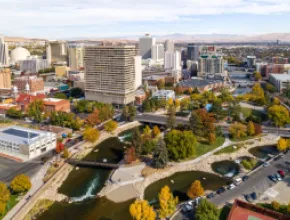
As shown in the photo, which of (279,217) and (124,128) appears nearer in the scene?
(279,217)

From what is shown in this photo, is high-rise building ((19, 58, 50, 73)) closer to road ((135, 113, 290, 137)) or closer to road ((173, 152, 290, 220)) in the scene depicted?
road ((135, 113, 290, 137))

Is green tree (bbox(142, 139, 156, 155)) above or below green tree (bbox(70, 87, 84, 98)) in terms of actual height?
below

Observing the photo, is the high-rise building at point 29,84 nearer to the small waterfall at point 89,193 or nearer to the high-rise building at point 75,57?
the high-rise building at point 75,57

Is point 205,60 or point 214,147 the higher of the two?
point 205,60

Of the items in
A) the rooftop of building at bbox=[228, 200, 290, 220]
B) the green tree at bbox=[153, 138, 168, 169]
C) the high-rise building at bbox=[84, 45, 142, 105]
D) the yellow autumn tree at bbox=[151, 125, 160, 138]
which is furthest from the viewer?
the high-rise building at bbox=[84, 45, 142, 105]

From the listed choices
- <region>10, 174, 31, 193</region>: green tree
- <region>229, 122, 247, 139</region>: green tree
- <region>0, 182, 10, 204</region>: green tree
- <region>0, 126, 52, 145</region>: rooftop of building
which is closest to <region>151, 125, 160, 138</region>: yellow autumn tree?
<region>229, 122, 247, 139</region>: green tree

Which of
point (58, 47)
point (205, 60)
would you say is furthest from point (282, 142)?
point (58, 47)

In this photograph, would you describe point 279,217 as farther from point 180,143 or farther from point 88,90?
point 88,90

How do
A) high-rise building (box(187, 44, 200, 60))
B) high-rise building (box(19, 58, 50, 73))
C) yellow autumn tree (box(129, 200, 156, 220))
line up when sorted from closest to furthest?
yellow autumn tree (box(129, 200, 156, 220)) < high-rise building (box(19, 58, 50, 73)) < high-rise building (box(187, 44, 200, 60))
